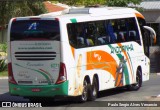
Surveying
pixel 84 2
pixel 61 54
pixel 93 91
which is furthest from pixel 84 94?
pixel 84 2

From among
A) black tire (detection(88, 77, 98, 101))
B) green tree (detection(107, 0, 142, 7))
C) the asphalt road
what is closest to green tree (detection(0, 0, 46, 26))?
green tree (detection(107, 0, 142, 7))

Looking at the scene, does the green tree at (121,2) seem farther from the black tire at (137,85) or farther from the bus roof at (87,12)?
the bus roof at (87,12)

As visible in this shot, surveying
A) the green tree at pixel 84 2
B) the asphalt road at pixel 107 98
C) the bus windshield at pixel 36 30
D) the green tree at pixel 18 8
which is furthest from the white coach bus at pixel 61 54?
the green tree at pixel 84 2

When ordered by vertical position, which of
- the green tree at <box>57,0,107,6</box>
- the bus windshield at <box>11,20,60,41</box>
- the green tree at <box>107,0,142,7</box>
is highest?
the bus windshield at <box>11,20,60,41</box>

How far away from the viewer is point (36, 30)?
16.7 m

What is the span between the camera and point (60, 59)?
16.4m

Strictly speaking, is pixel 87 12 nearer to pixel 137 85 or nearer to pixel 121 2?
pixel 137 85

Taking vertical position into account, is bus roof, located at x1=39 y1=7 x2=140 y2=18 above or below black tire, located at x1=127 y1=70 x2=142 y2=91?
above

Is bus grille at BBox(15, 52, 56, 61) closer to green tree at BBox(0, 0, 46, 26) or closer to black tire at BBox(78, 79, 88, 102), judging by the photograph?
black tire at BBox(78, 79, 88, 102)

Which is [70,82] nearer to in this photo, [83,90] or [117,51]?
[83,90]

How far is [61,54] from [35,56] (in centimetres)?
85

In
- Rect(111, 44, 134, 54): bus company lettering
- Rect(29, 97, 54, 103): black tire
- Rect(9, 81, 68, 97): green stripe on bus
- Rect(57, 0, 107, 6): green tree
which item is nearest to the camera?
Rect(9, 81, 68, 97): green stripe on bus

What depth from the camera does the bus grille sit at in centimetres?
1648

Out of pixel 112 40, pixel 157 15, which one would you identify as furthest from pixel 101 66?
pixel 157 15
